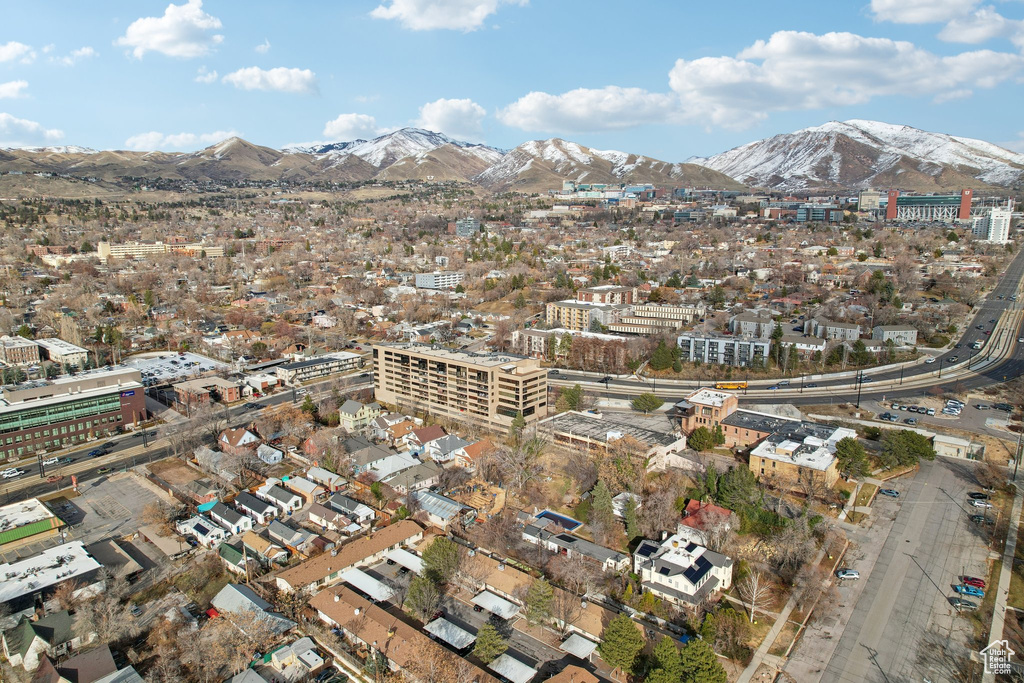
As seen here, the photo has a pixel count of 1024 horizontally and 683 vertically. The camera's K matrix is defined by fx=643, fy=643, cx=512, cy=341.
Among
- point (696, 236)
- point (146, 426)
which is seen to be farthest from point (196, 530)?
point (696, 236)

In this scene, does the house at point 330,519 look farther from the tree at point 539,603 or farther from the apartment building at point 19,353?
the apartment building at point 19,353

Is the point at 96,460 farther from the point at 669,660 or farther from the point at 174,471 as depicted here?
the point at 669,660

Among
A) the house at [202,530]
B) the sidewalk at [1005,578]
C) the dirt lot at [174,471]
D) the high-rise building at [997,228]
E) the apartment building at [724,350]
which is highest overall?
the high-rise building at [997,228]

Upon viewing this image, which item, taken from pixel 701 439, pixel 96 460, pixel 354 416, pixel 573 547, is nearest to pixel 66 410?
pixel 96 460

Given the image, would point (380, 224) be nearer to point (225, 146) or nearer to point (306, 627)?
point (306, 627)

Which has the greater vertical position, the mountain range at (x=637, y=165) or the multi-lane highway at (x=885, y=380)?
the mountain range at (x=637, y=165)

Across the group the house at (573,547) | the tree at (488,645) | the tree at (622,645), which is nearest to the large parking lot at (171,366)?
the house at (573,547)

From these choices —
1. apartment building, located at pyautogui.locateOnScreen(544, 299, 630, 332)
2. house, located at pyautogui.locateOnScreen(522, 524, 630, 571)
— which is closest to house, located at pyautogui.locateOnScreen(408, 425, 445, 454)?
house, located at pyautogui.locateOnScreen(522, 524, 630, 571)
